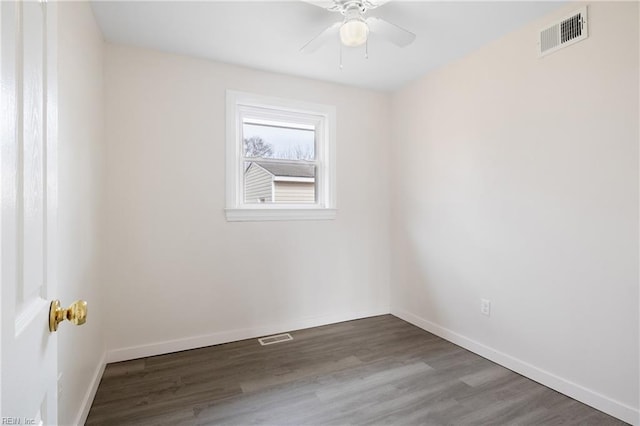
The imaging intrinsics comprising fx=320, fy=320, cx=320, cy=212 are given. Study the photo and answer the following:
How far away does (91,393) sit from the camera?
1.95 meters

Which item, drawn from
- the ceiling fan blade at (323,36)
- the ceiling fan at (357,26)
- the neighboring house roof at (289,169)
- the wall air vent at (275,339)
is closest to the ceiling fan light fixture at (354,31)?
the ceiling fan at (357,26)

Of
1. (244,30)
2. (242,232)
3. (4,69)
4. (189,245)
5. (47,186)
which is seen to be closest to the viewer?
(4,69)

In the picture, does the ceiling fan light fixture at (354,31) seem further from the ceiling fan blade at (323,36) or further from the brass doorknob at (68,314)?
the brass doorknob at (68,314)

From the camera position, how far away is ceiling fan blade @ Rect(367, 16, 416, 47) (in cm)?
190

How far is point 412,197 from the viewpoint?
3.33 metres

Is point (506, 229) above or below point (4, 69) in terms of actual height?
below

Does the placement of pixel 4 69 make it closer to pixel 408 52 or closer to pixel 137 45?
pixel 137 45

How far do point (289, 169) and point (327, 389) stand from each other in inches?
78.1

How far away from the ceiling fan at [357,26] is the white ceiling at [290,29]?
0.13m

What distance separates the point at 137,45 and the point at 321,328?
115 inches

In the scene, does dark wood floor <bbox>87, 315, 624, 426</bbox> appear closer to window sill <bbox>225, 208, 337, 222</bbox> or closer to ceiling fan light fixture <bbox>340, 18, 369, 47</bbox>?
window sill <bbox>225, 208, 337, 222</bbox>

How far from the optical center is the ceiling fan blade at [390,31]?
1900 mm

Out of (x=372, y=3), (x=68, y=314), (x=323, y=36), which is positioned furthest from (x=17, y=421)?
(x=372, y=3)

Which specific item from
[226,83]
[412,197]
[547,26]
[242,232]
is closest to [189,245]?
[242,232]
